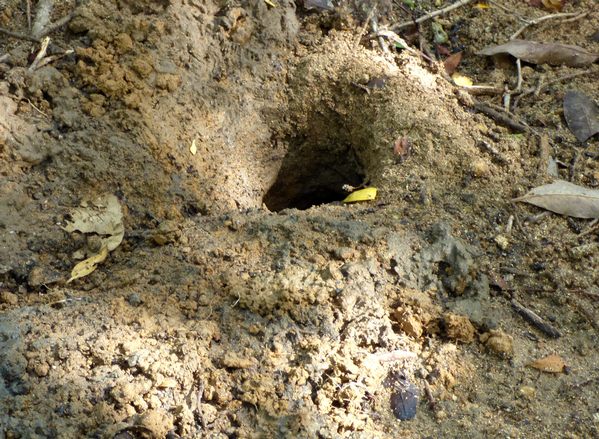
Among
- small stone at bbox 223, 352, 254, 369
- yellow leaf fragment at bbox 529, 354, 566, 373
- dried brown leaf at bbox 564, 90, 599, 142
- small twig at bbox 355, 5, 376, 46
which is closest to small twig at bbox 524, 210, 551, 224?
dried brown leaf at bbox 564, 90, 599, 142

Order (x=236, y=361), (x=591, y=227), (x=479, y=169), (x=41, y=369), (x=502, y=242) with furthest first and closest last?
(x=479, y=169) → (x=591, y=227) → (x=502, y=242) → (x=236, y=361) → (x=41, y=369)

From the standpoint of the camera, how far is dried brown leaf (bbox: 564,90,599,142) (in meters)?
3.76

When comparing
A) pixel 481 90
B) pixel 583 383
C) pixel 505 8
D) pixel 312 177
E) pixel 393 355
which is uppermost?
pixel 505 8

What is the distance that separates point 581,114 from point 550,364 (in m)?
1.58

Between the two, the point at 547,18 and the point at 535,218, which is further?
the point at 547,18

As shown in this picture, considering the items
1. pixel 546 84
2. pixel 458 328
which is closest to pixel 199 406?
pixel 458 328

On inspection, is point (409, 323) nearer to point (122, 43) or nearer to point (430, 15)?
point (122, 43)

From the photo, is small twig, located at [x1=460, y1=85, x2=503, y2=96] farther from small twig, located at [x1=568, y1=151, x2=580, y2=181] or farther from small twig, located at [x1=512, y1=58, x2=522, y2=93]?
small twig, located at [x1=568, y1=151, x2=580, y2=181]

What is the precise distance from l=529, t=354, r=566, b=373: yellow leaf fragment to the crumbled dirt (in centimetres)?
5

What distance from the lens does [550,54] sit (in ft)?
13.4

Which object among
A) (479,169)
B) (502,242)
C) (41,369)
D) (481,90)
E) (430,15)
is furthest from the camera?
(430,15)

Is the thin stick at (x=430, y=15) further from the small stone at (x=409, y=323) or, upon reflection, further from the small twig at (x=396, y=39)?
the small stone at (x=409, y=323)

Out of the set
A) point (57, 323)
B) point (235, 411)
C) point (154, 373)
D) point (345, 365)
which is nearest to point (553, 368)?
point (345, 365)

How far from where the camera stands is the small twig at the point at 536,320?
292cm
